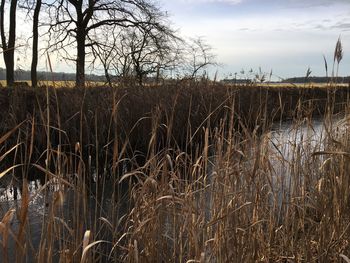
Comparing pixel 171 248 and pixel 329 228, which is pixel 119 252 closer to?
pixel 171 248

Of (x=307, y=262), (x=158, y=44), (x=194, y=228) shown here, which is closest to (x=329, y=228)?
(x=307, y=262)

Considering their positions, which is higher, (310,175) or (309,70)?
(309,70)

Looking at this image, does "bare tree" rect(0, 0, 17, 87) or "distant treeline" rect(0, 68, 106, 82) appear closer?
"distant treeline" rect(0, 68, 106, 82)

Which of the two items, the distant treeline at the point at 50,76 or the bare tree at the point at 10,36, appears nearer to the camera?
the distant treeline at the point at 50,76

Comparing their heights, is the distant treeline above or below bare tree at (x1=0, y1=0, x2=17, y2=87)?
below

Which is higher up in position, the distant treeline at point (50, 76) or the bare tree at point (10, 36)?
the bare tree at point (10, 36)

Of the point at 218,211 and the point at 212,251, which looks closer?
the point at 212,251

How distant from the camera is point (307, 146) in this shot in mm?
3082

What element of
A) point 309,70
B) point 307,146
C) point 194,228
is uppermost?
point 309,70

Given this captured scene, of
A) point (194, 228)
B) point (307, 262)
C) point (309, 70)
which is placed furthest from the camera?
point (309, 70)

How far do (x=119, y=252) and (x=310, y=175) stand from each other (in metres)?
1.33

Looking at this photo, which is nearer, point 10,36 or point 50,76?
point 50,76

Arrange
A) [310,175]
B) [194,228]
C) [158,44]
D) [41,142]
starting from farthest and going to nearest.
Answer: [158,44]
[41,142]
[310,175]
[194,228]

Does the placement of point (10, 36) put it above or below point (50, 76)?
above
